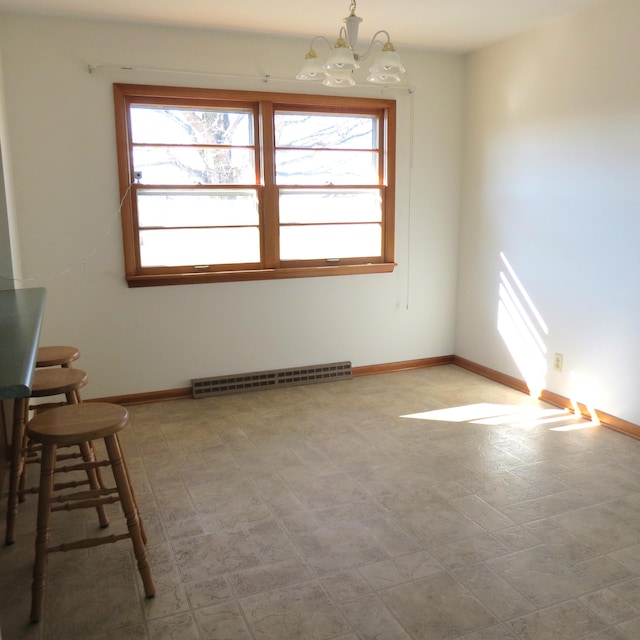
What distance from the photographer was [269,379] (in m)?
4.73

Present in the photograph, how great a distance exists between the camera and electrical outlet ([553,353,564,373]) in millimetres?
4246

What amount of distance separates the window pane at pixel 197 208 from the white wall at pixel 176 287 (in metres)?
0.24

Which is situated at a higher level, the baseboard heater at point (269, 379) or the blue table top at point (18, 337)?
the blue table top at point (18, 337)

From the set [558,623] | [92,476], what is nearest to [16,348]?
[92,476]

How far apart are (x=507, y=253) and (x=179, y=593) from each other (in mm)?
3458

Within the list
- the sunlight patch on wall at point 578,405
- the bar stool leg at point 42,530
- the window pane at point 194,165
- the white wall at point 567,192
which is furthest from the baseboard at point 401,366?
the bar stool leg at point 42,530

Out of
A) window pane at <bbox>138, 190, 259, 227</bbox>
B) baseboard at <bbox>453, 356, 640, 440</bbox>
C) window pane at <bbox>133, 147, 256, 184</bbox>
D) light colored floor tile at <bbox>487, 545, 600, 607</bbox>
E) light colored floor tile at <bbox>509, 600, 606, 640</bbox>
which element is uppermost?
window pane at <bbox>133, 147, 256, 184</bbox>

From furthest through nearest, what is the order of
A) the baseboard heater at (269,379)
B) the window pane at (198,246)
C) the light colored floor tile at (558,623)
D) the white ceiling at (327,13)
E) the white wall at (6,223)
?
the baseboard heater at (269,379), the window pane at (198,246), the white ceiling at (327,13), the white wall at (6,223), the light colored floor tile at (558,623)

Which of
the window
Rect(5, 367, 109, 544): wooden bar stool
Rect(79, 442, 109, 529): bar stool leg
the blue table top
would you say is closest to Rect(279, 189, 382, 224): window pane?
the window

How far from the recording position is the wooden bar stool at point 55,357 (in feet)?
9.55

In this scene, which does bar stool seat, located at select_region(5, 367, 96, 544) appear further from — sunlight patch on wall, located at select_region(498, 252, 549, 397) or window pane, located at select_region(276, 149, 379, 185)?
sunlight patch on wall, located at select_region(498, 252, 549, 397)

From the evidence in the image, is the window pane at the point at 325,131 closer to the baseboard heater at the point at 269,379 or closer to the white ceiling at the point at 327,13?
the white ceiling at the point at 327,13

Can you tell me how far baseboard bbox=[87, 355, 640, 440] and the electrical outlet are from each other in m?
0.19

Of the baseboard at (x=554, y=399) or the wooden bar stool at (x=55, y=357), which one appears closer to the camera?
the wooden bar stool at (x=55, y=357)
